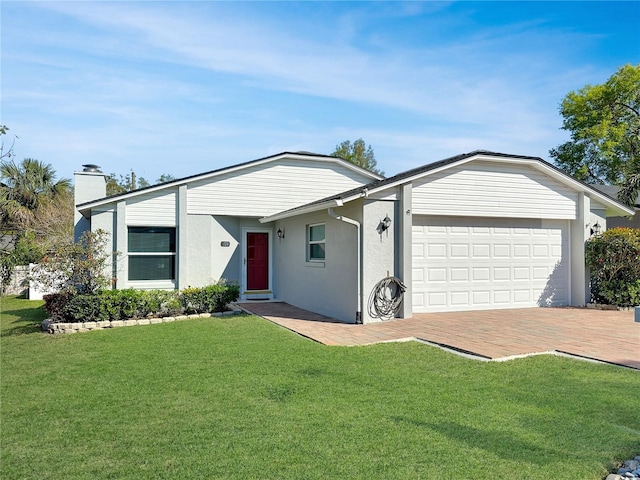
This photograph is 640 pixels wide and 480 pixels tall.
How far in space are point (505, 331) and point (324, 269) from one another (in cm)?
463

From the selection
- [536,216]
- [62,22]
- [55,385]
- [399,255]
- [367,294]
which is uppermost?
[62,22]

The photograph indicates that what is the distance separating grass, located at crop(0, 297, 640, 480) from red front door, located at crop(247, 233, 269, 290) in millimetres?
7437

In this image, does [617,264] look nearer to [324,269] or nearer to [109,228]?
[324,269]

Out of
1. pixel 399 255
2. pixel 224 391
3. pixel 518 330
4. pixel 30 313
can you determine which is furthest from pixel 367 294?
pixel 30 313

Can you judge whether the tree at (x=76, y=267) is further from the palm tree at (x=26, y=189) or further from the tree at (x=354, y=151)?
the tree at (x=354, y=151)

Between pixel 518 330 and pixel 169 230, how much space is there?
10012mm

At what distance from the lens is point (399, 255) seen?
1073cm

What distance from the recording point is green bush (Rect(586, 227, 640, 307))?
40.9 ft

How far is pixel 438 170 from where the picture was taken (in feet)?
36.9

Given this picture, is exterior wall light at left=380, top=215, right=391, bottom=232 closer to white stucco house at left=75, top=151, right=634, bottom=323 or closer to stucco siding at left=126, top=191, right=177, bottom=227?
white stucco house at left=75, top=151, right=634, bottom=323

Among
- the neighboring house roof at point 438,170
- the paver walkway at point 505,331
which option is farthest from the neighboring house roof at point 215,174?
the paver walkway at point 505,331

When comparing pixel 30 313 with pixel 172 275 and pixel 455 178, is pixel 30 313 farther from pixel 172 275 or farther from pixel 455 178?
pixel 455 178

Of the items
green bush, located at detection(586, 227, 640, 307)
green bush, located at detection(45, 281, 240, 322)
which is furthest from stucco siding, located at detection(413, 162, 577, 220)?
green bush, located at detection(45, 281, 240, 322)

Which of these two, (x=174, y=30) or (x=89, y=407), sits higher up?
(x=174, y=30)
